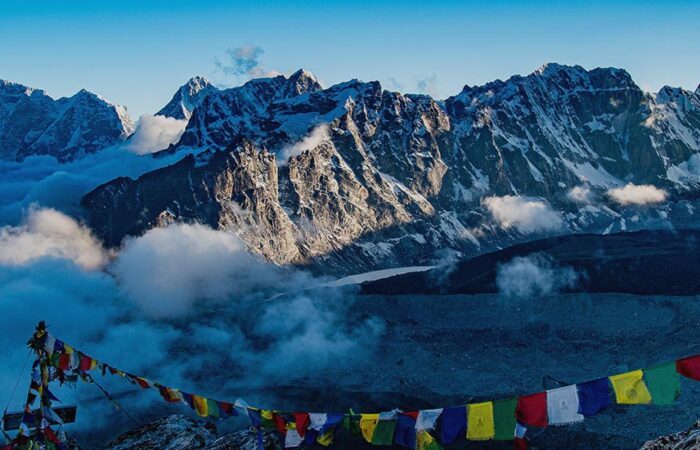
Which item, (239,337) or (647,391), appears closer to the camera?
(647,391)

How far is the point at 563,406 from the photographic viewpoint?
22.8 meters

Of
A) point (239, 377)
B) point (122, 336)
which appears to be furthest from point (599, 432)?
point (122, 336)

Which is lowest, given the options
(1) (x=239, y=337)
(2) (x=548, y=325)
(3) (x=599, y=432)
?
(3) (x=599, y=432)

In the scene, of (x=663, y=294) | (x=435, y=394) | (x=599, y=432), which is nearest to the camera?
(x=599, y=432)

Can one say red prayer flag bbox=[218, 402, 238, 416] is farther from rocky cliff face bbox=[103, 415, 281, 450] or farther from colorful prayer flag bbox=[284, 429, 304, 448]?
colorful prayer flag bbox=[284, 429, 304, 448]

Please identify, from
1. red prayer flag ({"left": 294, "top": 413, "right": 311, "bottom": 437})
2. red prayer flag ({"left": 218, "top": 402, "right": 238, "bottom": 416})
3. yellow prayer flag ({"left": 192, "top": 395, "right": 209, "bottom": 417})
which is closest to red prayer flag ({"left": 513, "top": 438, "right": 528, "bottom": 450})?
red prayer flag ({"left": 294, "top": 413, "right": 311, "bottom": 437})

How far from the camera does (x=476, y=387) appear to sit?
11188cm

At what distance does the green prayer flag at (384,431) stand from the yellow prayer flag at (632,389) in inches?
369

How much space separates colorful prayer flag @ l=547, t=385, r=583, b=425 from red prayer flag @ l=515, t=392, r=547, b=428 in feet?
0.63

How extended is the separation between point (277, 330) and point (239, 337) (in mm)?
10706

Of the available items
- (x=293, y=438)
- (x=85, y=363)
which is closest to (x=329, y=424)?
(x=293, y=438)

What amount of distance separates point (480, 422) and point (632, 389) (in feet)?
19.1

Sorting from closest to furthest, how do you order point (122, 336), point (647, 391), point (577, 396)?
point (647, 391) → point (577, 396) → point (122, 336)

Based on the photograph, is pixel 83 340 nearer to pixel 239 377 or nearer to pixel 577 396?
pixel 239 377
